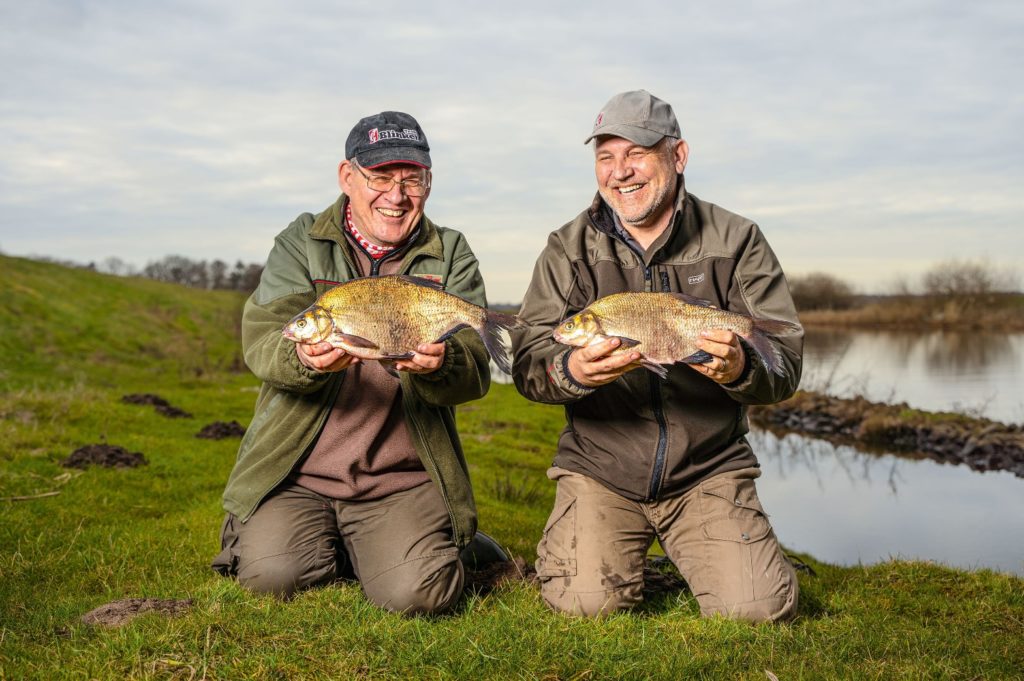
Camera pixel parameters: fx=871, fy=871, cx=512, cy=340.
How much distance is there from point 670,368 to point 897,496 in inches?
414

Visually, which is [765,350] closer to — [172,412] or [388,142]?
[388,142]

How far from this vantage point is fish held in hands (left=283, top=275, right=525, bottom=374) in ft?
13.8

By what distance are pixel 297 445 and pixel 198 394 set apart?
506 inches

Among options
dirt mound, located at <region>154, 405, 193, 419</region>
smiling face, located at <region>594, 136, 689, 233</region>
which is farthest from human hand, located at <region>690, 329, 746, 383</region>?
dirt mound, located at <region>154, 405, 193, 419</region>

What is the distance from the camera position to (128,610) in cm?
429

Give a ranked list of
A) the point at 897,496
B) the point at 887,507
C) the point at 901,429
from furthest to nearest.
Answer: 1. the point at 901,429
2. the point at 897,496
3. the point at 887,507

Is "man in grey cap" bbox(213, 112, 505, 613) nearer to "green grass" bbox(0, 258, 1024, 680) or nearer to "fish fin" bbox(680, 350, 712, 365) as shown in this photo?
"green grass" bbox(0, 258, 1024, 680)

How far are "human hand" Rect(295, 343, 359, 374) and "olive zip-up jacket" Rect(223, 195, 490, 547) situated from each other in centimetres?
31

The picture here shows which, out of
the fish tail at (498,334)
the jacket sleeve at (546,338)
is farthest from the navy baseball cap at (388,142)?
the fish tail at (498,334)

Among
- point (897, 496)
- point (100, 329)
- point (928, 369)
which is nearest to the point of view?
point (897, 496)

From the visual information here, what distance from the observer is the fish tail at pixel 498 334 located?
4.18 m

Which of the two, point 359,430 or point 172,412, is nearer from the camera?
point 359,430

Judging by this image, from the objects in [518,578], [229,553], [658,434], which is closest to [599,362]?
[658,434]

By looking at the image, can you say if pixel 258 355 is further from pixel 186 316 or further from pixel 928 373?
pixel 186 316
